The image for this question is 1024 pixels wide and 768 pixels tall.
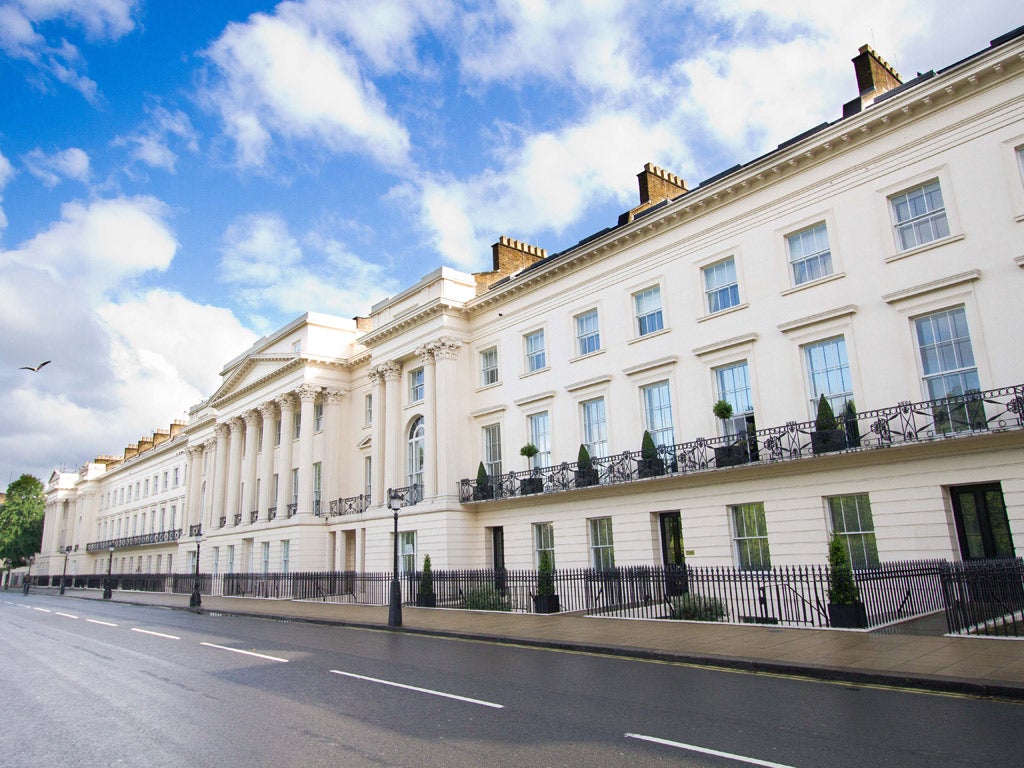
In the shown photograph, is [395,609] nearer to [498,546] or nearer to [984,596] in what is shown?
[498,546]

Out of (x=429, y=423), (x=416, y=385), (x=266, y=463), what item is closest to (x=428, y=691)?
(x=429, y=423)

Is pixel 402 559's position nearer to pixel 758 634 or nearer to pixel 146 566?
pixel 758 634

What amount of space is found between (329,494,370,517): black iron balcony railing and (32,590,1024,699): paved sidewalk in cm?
1578

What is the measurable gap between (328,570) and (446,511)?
36.9 ft

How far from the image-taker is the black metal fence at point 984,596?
11.8 metres

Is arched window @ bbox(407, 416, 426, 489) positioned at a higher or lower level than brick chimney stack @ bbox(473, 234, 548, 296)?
lower

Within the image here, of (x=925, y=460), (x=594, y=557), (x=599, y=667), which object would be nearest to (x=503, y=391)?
(x=594, y=557)

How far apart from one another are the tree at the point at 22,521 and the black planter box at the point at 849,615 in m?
101

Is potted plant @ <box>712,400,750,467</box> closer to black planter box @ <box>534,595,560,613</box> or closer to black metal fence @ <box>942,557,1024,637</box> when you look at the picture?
black planter box @ <box>534,595,560,613</box>

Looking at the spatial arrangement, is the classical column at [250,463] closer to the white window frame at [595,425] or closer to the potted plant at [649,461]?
the white window frame at [595,425]

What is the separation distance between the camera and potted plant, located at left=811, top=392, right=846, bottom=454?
58.0ft

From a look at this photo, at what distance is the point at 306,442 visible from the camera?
3778cm

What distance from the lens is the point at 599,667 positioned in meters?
11.3

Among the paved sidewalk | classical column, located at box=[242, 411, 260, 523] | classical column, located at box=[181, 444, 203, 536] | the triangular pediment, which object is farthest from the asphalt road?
classical column, located at box=[181, 444, 203, 536]
